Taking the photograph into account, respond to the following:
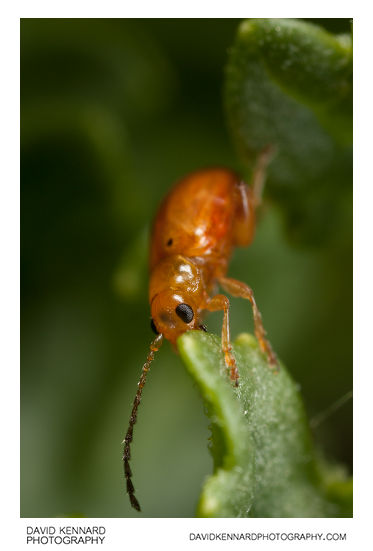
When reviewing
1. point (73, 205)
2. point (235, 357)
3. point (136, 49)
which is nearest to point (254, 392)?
point (235, 357)

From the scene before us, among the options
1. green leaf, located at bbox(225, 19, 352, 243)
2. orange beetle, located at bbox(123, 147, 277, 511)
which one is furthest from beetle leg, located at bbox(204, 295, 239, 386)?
green leaf, located at bbox(225, 19, 352, 243)

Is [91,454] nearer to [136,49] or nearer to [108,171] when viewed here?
[108,171]

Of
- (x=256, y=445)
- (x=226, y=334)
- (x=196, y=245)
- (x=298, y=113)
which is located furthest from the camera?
(x=196, y=245)

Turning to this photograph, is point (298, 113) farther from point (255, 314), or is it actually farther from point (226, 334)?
point (226, 334)

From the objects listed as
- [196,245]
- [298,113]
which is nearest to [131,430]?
[196,245]

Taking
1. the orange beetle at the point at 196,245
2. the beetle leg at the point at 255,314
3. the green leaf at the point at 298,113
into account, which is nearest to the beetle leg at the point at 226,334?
the orange beetle at the point at 196,245

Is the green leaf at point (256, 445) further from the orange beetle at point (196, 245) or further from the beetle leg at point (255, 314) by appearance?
the orange beetle at point (196, 245)

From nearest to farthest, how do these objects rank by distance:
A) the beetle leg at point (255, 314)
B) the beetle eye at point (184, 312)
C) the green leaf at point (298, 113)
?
the beetle leg at point (255, 314)
the green leaf at point (298, 113)
the beetle eye at point (184, 312)
